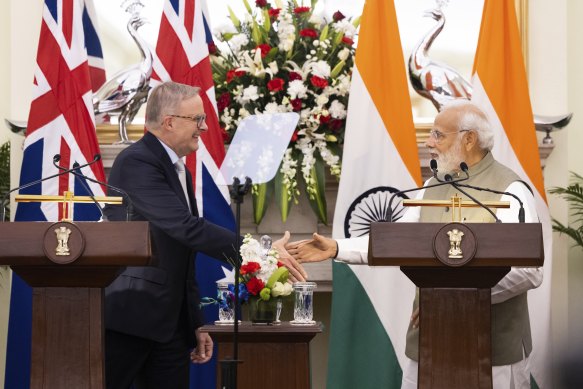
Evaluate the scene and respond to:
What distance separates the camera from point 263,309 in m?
3.85

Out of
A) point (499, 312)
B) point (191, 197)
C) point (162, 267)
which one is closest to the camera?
point (499, 312)

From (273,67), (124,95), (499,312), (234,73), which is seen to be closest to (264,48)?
(273,67)

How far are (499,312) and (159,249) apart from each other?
54.0 inches

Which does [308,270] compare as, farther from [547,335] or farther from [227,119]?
[547,335]

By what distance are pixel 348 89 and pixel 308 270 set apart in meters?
1.07

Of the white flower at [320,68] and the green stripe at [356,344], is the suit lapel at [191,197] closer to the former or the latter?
the green stripe at [356,344]

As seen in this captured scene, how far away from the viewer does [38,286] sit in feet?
10.2

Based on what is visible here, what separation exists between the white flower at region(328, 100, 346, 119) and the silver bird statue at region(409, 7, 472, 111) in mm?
612

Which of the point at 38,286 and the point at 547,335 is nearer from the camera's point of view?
the point at 38,286

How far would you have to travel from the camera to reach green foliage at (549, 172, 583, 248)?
17.7ft

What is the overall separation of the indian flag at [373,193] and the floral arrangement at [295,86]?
9.0 inches

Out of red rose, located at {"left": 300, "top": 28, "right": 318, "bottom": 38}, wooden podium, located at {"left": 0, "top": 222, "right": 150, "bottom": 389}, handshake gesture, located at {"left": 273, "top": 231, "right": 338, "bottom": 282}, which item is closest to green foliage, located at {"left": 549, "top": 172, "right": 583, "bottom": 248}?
red rose, located at {"left": 300, "top": 28, "right": 318, "bottom": 38}

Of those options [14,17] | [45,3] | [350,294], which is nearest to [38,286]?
[350,294]

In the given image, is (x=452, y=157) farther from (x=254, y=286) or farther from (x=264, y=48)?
(x=264, y=48)
